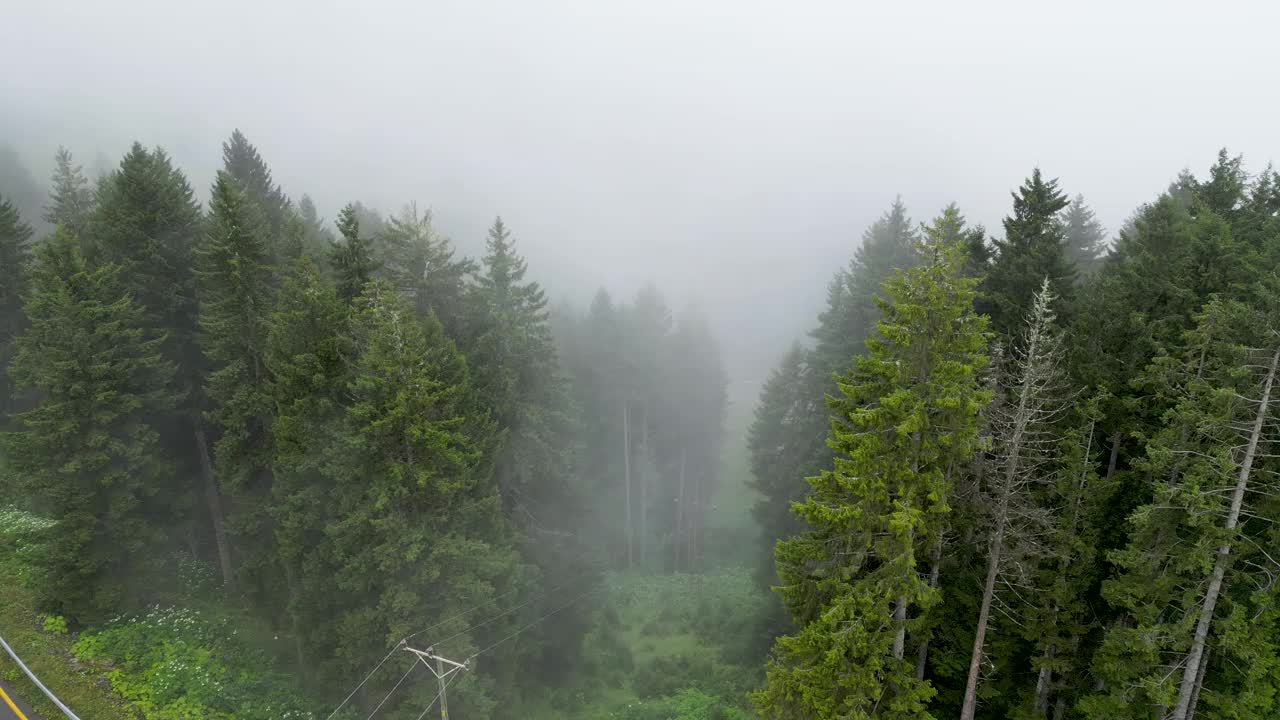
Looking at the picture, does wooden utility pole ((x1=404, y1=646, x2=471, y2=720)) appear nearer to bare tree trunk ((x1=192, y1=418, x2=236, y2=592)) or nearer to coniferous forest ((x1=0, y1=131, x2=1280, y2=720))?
coniferous forest ((x1=0, y1=131, x2=1280, y2=720))

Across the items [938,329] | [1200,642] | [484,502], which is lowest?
[484,502]

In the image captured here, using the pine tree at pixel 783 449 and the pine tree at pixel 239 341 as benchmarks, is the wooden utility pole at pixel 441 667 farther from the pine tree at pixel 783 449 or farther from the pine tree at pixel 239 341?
the pine tree at pixel 783 449

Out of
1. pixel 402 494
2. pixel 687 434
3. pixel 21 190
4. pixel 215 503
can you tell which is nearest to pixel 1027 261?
pixel 402 494

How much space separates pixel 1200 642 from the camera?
1299 centimetres

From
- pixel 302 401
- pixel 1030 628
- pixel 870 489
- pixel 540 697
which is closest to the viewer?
pixel 870 489

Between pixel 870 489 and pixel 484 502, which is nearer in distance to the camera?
pixel 870 489

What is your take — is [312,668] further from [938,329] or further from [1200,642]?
[1200,642]

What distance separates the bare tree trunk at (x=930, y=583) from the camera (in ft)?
50.0

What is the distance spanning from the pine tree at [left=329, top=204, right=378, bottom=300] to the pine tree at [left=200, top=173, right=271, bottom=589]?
267 cm

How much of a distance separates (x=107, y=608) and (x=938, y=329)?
29.9 meters

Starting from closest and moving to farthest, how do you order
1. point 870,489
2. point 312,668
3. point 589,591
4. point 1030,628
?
point 870,489 → point 1030,628 → point 312,668 → point 589,591

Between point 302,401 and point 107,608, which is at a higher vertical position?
point 302,401

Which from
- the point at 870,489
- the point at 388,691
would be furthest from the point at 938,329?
the point at 388,691

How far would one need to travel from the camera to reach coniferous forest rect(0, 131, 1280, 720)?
1295 centimetres
